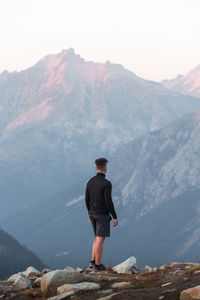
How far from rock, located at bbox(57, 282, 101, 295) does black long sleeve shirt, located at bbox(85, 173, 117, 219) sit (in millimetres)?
3997

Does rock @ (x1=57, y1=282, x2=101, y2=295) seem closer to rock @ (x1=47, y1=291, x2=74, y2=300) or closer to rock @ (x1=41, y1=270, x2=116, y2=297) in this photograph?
rock @ (x1=47, y1=291, x2=74, y2=300)

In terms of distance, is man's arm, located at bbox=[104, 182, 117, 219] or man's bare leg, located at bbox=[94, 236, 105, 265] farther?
man's bare leg, located at bbox=[94, 236, 105, 265]

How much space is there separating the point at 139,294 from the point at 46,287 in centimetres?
447

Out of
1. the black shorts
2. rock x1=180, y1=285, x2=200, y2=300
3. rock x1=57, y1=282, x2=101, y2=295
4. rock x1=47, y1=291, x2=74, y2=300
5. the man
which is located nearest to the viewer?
rock x1=180, y1=285, x2=200, y2=300

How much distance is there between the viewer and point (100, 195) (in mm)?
26078

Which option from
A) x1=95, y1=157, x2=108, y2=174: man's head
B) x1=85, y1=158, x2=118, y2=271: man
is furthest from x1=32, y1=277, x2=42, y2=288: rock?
x1=95, y1=157, x2=108, y2=174: man's head

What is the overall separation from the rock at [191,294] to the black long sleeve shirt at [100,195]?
7.37 m

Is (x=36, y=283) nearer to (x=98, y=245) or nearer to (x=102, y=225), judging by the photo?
(x=98, y=245)

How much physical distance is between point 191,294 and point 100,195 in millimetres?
8316

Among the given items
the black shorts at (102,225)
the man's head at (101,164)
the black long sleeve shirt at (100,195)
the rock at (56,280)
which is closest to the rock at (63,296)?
the rock at (56,280)

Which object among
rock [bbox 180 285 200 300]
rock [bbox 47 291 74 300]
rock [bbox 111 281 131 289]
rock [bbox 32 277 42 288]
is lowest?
rock [bbox 180 285 200 300]

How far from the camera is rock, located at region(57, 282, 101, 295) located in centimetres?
2216

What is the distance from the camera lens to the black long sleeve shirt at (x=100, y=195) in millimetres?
25906

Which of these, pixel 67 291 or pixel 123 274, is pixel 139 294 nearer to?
pixel 67 291
